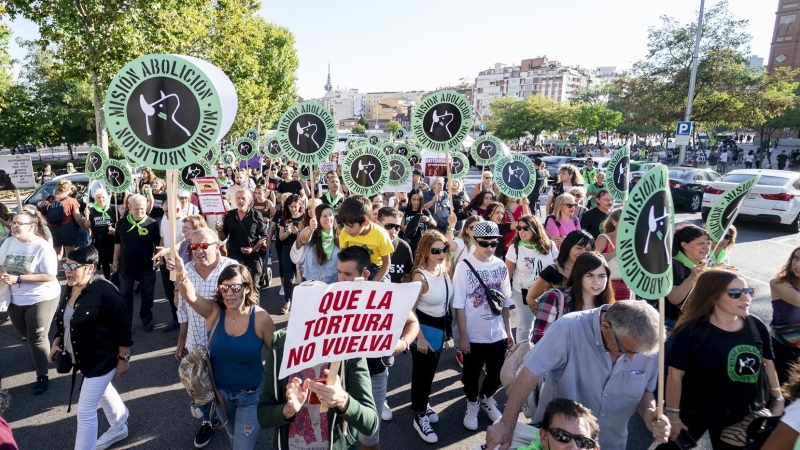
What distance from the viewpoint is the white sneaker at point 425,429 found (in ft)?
12.8

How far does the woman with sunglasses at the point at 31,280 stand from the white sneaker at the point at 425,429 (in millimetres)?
3720

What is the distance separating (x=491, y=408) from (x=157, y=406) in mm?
3082

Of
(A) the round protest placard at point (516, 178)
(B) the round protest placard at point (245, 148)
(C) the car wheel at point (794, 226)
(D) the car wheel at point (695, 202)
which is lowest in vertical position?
(C) the car wheel at point (794, 226)

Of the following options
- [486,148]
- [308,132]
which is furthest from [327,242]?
[486,148]

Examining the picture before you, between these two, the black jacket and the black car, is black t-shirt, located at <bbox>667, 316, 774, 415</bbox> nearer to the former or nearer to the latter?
the black jacket

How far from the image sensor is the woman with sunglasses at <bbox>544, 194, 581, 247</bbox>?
562 centimetres

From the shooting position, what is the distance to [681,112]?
81.4 ft

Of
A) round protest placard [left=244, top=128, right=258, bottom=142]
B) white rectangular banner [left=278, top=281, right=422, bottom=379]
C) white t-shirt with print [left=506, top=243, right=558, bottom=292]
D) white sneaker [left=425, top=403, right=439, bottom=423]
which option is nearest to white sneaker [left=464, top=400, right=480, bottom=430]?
white sneaker [left=425, top=403, right=439, bottom=423]

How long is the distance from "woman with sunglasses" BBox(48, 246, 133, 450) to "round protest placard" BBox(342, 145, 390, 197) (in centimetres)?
391

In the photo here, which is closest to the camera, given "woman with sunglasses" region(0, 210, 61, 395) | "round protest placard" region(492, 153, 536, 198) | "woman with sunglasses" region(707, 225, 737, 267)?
"woman with sunglasses" region(0, 210, 61, 395)

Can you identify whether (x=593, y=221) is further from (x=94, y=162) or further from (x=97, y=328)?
(x=94, y=162)

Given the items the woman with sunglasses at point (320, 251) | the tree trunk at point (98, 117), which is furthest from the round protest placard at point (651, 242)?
the tree trunk at point (98, 117)

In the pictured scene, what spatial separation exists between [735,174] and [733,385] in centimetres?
1321

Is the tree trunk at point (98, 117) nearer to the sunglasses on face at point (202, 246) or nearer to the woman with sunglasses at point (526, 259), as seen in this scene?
the sunglasses on face at point (202, 246)
